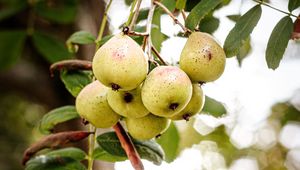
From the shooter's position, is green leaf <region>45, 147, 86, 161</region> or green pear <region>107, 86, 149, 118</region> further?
green leaf <region>45, 147, 86, 161</region>

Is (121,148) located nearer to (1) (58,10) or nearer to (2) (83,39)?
(2) (83,39)

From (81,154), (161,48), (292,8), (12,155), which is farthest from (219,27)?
(12,155)

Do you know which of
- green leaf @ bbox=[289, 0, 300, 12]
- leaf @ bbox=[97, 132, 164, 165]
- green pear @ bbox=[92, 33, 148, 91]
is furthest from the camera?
leaf @ bbox=[97, 132, 164, 165]

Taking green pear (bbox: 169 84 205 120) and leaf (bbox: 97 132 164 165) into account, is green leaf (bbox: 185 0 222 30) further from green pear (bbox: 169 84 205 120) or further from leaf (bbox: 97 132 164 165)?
leaf (bbox: 97 132 164 165)

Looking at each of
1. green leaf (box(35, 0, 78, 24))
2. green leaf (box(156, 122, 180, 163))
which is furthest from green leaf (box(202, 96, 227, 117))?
green leaf (box(35, 0, 78, 24))

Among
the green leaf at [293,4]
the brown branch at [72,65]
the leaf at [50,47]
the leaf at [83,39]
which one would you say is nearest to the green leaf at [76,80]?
the brown branch at [72,65]

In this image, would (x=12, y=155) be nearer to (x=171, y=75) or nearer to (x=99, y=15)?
(x=99, y=15)
